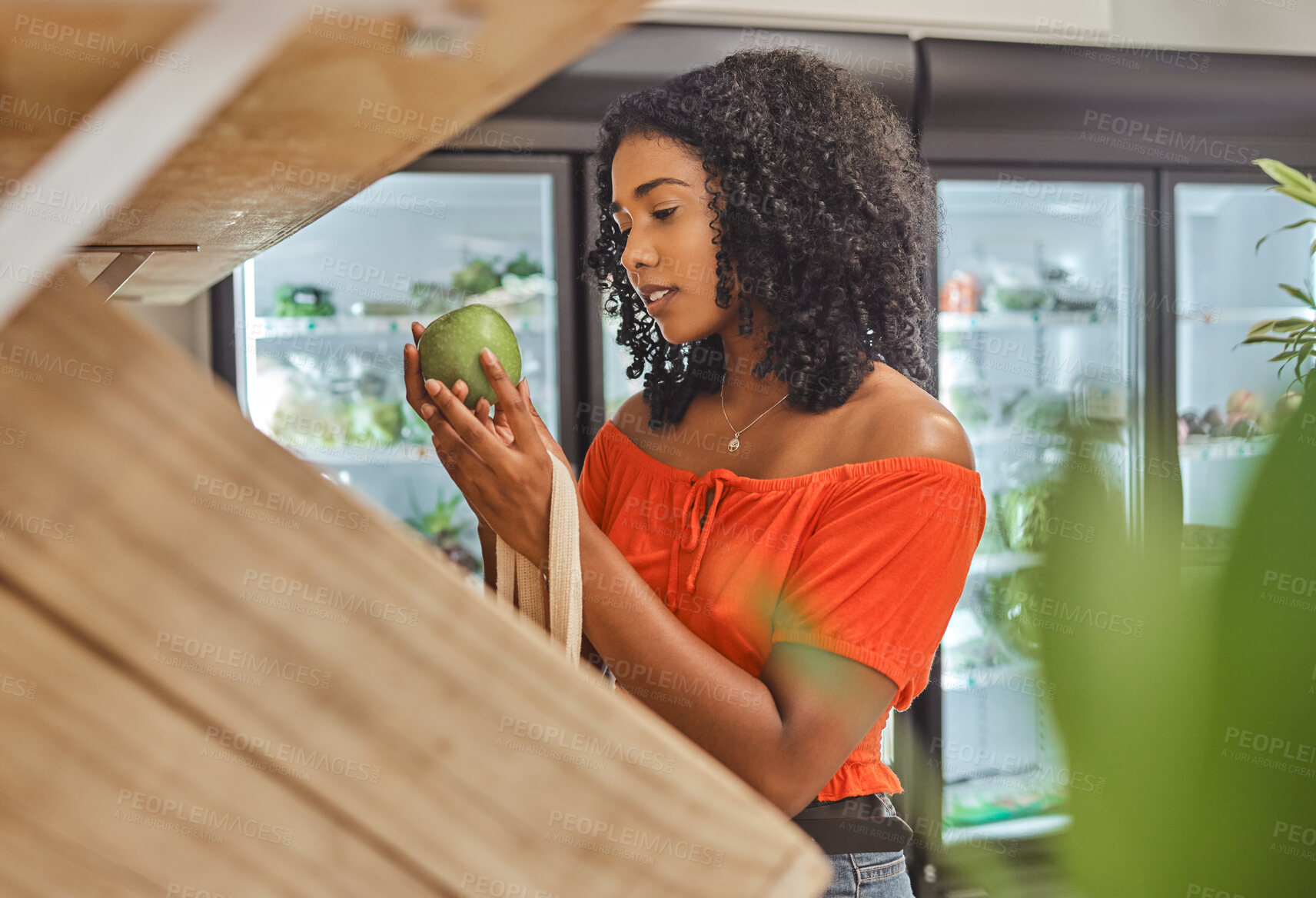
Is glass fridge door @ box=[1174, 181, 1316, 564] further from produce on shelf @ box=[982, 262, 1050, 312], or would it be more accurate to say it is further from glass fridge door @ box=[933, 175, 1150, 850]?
produce on shelf @ box=[982, 262, 1050, 312]

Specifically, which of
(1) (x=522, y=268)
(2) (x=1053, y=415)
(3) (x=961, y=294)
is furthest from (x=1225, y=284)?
(2) (x=1053, y=415)

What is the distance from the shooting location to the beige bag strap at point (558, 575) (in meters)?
0.58

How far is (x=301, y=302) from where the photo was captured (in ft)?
8.47

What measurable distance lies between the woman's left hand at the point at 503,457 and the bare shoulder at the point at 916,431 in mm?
414

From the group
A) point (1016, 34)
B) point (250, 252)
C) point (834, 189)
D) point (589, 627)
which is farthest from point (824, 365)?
point (1016, 34)

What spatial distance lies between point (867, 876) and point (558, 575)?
708 mm

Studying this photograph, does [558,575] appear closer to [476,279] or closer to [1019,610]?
[1019,610]

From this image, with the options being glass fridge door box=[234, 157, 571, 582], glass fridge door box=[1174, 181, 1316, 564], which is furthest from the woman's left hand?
glass fridge door box=[1174, 181, 1316, 564]

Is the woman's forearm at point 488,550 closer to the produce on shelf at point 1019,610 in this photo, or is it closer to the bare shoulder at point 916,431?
the bare shoulder at point 916,431

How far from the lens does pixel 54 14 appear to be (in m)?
0.16

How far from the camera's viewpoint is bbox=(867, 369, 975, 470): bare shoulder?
3.71 ft

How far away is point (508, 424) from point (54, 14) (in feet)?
2.63

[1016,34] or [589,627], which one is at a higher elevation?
[1016,34]

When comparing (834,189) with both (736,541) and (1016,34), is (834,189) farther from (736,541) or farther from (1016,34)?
(1016,34)
